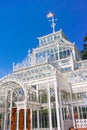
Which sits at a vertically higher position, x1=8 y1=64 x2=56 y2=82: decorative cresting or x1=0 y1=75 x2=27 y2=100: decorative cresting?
x1=8 y1=64 x2=56 y2=82: decorative cresting

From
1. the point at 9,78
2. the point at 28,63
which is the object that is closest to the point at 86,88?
the point at 28,63

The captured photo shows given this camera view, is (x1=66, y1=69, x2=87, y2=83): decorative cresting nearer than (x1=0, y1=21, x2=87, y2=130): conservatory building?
No

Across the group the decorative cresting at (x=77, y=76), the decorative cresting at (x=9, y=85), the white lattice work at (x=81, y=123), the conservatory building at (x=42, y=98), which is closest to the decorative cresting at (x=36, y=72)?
the conservatory building at (x=42, y=98)

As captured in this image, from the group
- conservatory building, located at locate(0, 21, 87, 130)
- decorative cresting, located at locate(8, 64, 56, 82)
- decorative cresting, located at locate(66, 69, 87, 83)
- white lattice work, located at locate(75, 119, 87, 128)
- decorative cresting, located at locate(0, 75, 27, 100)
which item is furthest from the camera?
decorative cresting, located at locate(66, 69, 87, 83)

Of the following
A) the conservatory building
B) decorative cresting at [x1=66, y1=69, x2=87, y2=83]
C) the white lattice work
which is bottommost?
the white lattice work

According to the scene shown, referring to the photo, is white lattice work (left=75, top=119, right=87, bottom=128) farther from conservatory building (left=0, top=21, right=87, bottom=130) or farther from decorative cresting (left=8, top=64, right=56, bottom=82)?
decorative cresting (left=8, top=64, right=56, bottom=82)

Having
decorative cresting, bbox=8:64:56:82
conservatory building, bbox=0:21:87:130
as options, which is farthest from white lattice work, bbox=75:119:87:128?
decorative cresting, bbox=8:64:56:82

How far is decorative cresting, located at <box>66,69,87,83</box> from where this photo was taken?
12930 millimetres

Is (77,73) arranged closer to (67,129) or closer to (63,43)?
(67,129)

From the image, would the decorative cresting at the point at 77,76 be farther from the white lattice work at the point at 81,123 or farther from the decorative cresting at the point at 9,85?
the decorative cresting at the point at 9,85

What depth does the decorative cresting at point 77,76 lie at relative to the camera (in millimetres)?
12930

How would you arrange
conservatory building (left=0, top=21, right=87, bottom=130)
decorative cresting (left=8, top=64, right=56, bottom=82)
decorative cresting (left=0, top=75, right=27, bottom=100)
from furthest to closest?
1. decorative cresting (left=8, top=64, right=56, bottom=82)
2. decorative cresting (left=0, top=75, right=27, bottom=100)
3. conservatory building (left=0, top=21, right=87, bottom=130)

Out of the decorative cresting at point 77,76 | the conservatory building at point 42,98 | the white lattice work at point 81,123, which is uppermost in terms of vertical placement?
the decorative cresting at point 77,76

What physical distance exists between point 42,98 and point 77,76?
3.92m
